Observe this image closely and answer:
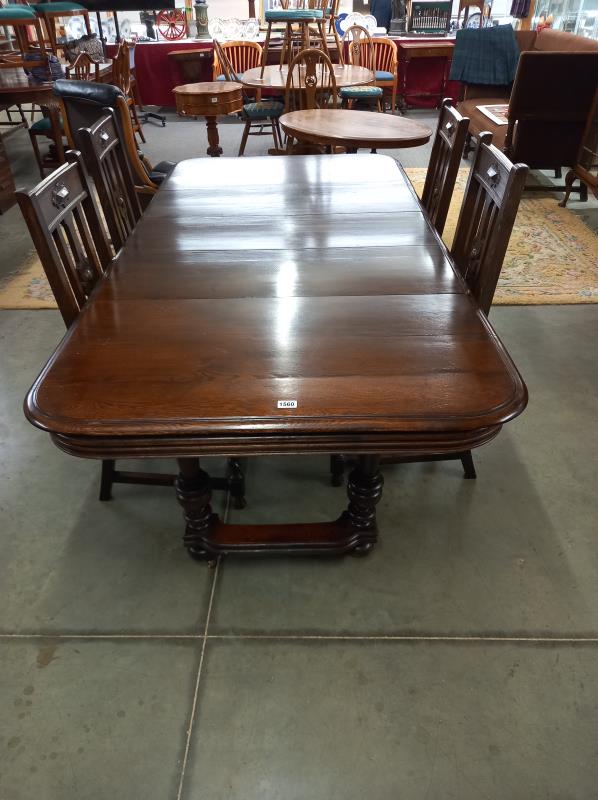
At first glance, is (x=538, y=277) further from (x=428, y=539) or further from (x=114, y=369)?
(x=114, y=369)

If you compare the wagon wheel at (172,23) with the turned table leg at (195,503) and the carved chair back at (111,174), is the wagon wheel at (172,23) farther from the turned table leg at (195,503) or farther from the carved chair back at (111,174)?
the turned table leg at (195,503)

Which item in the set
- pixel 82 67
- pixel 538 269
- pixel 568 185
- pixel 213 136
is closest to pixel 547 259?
pixel 538 269

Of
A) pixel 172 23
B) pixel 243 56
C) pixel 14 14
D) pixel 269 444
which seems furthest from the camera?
pixel 172 23

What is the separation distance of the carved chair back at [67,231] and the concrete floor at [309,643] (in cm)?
69

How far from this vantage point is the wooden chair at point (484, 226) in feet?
4.02

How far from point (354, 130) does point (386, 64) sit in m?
4.35

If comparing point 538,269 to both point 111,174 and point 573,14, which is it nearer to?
point 111,174

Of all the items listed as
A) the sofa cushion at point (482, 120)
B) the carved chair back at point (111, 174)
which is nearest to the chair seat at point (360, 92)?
the sofa cushion at point (482, 120)

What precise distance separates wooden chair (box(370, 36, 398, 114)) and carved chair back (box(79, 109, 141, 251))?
4253mm

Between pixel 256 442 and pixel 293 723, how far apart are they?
0.67 m

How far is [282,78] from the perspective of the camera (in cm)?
429

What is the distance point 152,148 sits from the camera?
16.9 feet

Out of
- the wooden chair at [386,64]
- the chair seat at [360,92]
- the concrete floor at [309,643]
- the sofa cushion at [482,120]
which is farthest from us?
the wooden chair at [386,64]

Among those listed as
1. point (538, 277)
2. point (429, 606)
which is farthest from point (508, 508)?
point (538, 277)
